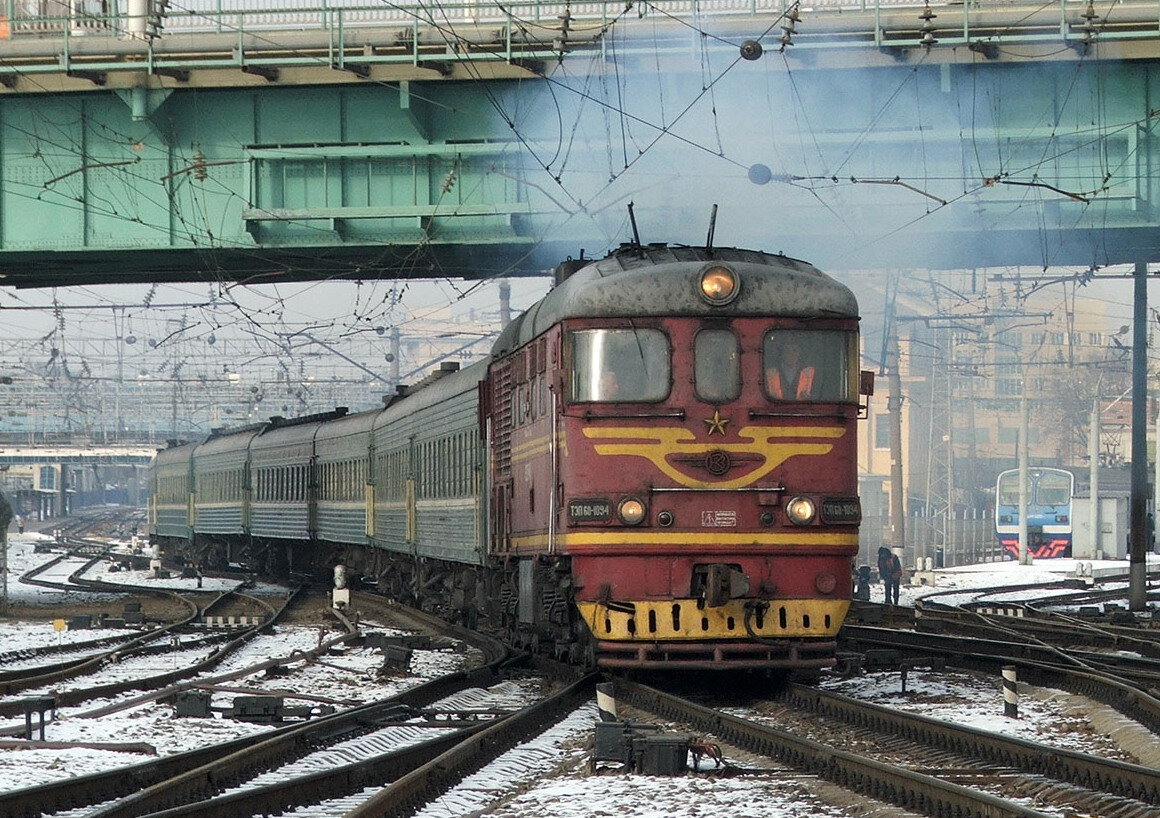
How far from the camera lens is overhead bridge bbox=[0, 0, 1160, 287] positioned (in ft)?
70.3

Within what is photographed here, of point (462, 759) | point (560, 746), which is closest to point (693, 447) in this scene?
point (560, 746)

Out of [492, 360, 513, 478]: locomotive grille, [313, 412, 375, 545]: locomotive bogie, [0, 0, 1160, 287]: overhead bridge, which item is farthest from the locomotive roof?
[313, 412, 375, 545]: locomotive bogie

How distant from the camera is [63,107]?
2411 centimetres

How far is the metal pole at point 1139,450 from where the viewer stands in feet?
92.8

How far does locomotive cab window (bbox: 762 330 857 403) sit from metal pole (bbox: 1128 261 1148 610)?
15.4 m

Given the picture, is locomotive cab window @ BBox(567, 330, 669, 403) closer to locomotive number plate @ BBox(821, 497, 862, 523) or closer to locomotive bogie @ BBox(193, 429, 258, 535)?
locomotive number plate @ BBox(821, 497, 862, 523)

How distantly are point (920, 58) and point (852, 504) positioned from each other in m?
9.50

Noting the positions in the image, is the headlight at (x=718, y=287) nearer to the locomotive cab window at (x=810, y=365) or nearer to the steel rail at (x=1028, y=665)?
the locomotive cab window at (x=810, y=365)

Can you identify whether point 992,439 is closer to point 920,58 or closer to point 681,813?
point 920,58

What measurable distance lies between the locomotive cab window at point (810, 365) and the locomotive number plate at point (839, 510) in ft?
2.66

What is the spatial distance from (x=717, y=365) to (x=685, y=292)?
63cm

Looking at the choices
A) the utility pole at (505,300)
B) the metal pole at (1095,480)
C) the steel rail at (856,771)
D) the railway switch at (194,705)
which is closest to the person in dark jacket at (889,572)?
the steel rail at (856,771)

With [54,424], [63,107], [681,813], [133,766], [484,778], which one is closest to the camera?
[681,813]

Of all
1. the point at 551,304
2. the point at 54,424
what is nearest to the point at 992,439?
the point at 54,424
